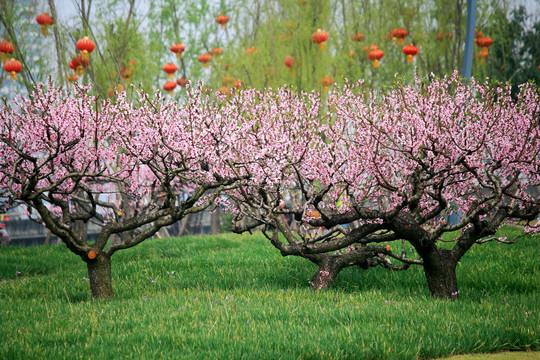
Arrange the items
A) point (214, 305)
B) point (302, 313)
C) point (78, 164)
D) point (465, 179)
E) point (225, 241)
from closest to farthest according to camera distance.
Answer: point (302, 313)
point (214, 305)
point (465, 179)
point (78, 164)
point (225, 241)

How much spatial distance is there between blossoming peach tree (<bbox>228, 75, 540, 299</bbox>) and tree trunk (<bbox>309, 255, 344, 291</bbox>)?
0.8 inches

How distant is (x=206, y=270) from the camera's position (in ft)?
38.6

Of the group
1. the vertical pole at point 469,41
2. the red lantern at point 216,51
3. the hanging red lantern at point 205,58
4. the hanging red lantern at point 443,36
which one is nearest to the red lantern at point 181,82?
the hanging red lantern at point 205,58

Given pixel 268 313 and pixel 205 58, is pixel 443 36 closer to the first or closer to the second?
pixel 205 58

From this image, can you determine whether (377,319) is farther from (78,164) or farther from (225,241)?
(225,241)

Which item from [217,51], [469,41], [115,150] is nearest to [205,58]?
Result: [217,51]

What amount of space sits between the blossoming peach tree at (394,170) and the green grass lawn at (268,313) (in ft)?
3.05

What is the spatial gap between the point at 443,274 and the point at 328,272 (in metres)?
2.16

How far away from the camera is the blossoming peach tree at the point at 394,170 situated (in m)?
8.16

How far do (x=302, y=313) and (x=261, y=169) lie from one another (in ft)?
11.6

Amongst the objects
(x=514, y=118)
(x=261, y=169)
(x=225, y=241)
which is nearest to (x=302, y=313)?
(x=261, y=169)

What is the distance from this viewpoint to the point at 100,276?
886cm

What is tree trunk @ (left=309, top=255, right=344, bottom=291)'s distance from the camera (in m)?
9.65

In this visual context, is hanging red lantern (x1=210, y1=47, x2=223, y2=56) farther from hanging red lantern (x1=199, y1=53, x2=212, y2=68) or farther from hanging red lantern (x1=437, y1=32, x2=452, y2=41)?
hanging red lantern (x1=437, y1=32, x2=452, y2=41)
